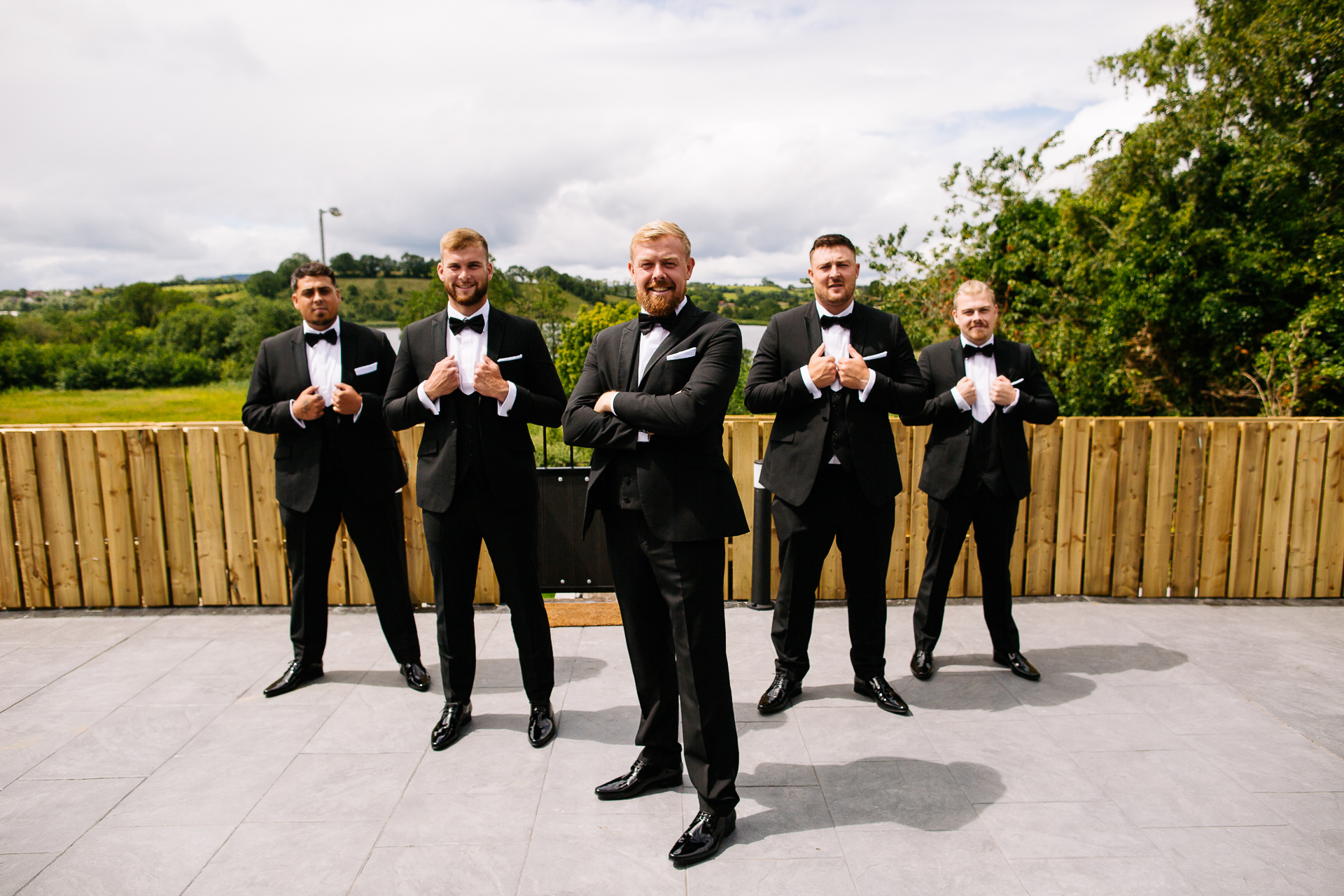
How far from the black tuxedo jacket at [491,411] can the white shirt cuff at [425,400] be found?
0.05 feet

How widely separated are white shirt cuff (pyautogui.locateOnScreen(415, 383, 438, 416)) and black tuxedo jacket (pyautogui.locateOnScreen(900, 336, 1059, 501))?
2133 mm

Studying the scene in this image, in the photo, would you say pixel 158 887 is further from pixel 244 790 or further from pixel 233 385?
pixel 233 385

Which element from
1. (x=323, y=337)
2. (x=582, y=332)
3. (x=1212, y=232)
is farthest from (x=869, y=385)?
(x=582, y=332)

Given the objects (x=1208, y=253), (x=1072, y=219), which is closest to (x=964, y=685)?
(x=1208, y=253)

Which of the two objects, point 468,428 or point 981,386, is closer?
point 468,428

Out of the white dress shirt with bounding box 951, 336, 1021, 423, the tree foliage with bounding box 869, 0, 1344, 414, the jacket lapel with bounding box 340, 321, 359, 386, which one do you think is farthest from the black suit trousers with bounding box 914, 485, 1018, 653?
the tree foliage with bounding box 869, 0, 1344, 414

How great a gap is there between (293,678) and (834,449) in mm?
2836

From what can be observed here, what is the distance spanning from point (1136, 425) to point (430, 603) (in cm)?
468

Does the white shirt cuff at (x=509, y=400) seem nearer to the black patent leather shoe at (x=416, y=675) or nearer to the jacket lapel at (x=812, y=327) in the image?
the jacket lapel at (x=812, y=327)

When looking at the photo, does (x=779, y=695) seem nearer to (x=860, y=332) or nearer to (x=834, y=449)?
(x=834, y=449)

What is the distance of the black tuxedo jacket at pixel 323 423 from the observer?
11.6 ft

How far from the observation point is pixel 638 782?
275 centimetres

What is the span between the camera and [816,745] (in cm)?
310

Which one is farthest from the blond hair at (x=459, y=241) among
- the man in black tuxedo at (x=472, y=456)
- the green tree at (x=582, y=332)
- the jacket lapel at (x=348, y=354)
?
the green tree at (x=582, y=332)
